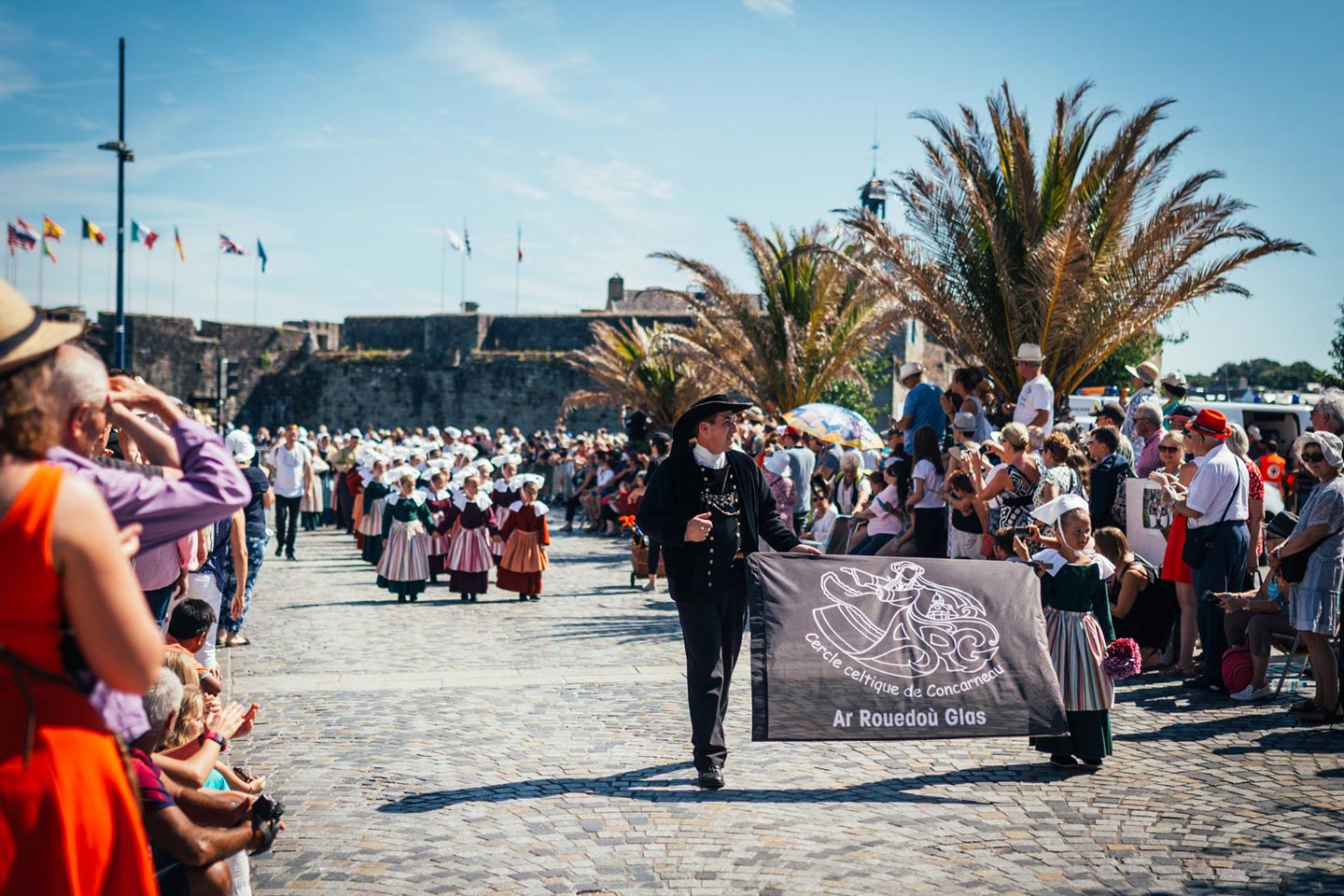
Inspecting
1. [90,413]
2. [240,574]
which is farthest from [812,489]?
[90,413]

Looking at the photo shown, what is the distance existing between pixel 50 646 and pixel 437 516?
13.7 metres

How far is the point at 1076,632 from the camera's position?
20.9ft

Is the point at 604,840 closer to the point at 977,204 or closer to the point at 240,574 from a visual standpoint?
the point at 240,574

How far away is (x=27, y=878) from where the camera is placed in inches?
91.4

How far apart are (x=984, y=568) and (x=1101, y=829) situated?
1489 mm

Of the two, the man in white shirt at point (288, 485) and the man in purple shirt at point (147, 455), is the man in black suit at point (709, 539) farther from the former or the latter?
the man in white shirt at point (288, 485)

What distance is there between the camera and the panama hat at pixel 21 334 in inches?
92.7

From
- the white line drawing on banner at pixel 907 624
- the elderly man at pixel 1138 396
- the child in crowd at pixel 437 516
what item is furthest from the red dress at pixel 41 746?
the child in crowd at pixel 437 516

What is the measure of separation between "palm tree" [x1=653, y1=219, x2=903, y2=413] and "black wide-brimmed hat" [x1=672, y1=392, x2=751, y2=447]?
42.9 feet

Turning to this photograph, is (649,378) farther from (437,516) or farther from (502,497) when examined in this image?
(502,497)

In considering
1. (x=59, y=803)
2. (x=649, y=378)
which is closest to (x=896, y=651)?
(x=59, y=803)

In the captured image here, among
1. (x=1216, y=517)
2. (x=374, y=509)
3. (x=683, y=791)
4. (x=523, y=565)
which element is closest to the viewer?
(x=683, y=791)

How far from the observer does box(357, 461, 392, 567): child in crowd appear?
17.8 metres

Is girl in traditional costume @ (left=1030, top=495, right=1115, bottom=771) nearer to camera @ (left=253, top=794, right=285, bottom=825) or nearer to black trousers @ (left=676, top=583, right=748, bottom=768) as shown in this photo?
black trousers @ (left=676, top=583, right=748, bottom=768)
